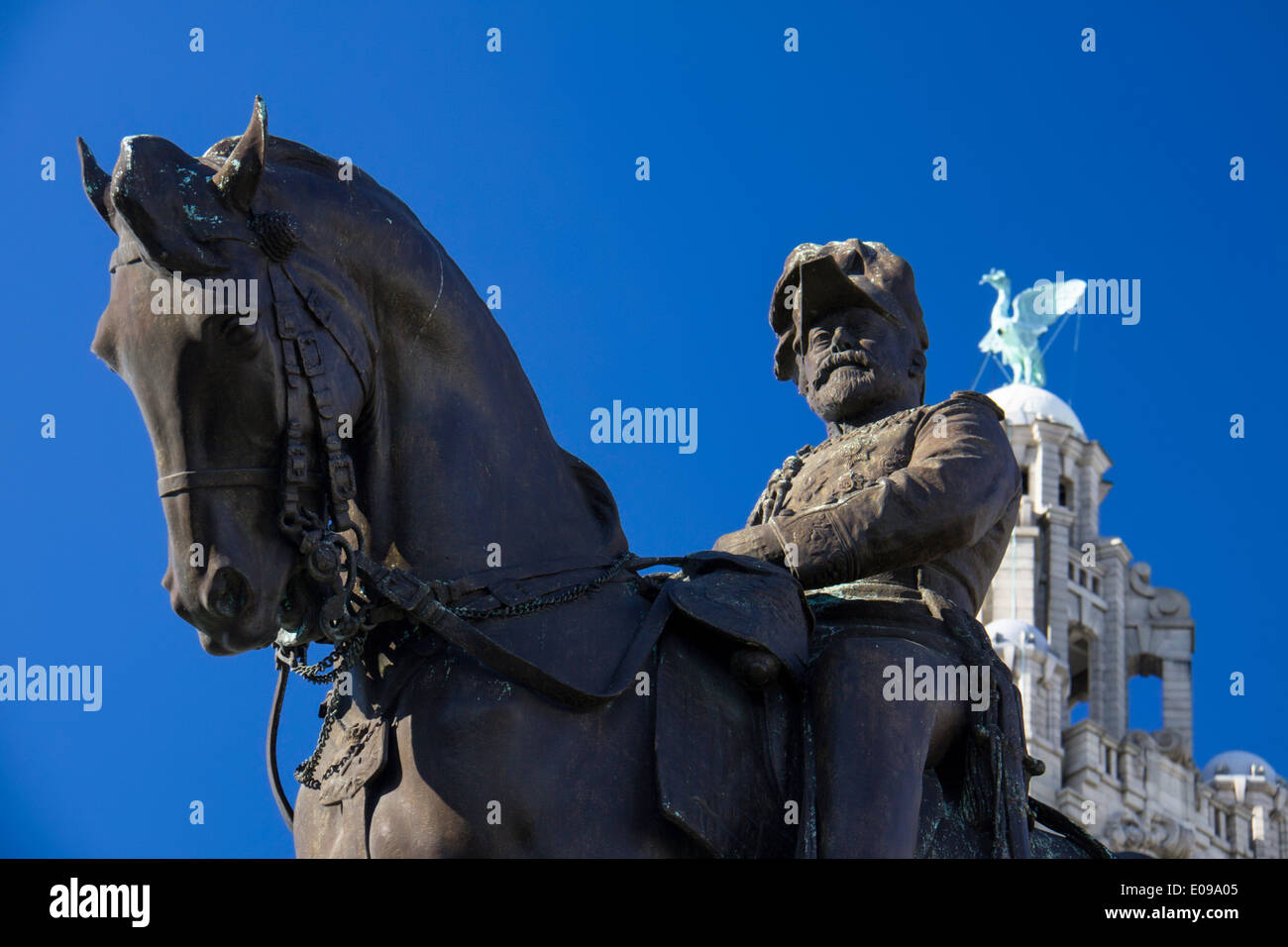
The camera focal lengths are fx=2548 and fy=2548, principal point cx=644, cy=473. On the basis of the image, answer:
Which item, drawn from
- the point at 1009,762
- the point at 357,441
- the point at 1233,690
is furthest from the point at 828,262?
the point at 1233,690

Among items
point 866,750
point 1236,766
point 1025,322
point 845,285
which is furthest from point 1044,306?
point 866,750

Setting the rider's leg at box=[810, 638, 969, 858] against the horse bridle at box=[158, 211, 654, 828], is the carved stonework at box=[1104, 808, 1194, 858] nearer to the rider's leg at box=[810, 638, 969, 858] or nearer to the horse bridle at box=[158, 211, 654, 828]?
the rider's leg at box=[810, 638, 969, 858]

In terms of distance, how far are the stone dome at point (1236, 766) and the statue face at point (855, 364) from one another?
7004cm

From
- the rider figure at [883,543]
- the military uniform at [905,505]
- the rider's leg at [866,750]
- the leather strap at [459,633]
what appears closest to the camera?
the leather strap at [459,633]

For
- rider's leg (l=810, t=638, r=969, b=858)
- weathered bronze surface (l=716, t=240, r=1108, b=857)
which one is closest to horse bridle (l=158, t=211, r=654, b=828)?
rider's leg (l=810, t=638, r=969, b=858)

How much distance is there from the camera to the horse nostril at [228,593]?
8383 millimetres

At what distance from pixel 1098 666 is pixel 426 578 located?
77.8 meters

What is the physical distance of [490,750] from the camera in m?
8.62

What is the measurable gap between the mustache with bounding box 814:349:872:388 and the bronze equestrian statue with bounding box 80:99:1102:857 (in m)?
2.35

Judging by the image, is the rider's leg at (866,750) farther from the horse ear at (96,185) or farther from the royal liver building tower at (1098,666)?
the royal liver building tower at (1098,666)

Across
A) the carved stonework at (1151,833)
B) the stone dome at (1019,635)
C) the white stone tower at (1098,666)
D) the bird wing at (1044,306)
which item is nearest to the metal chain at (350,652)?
the white stone tower at (1098,666)

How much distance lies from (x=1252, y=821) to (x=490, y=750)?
71.1m
